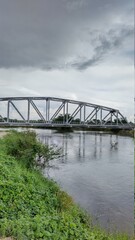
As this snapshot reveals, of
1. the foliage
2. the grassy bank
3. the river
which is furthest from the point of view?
the foliage

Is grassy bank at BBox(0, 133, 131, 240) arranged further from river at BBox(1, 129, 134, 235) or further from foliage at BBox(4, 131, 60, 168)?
foliage at BBox(4, 131, 60, 168)

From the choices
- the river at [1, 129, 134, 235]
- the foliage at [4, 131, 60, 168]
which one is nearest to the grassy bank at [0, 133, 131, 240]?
the river at [1, 129, 134, 235]

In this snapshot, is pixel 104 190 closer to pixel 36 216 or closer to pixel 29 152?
pixel 29 152

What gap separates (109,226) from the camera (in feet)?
28.7

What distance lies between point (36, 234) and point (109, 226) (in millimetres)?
4122

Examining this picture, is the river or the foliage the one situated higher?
the foliage

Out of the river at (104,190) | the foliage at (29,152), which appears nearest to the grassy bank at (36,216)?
the river at (104,190)

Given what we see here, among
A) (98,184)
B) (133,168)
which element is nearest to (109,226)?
(98,184)

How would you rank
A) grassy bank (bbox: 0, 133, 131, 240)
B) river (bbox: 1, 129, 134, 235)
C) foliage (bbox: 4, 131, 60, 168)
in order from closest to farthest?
grassy bank (bbox: 0, 133, 131, 240), river (bbox: 1, 129, 134, 235), foliage (bbox: 4, 131, 60, 168)

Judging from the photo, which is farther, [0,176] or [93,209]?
[93,209]

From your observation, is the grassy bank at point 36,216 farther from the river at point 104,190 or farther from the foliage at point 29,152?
the foliage at point 29,152

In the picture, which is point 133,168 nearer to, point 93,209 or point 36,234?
point 93,209

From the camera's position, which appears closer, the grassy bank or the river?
the grassy bank

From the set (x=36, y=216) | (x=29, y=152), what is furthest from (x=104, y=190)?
(x=36, y=216)
